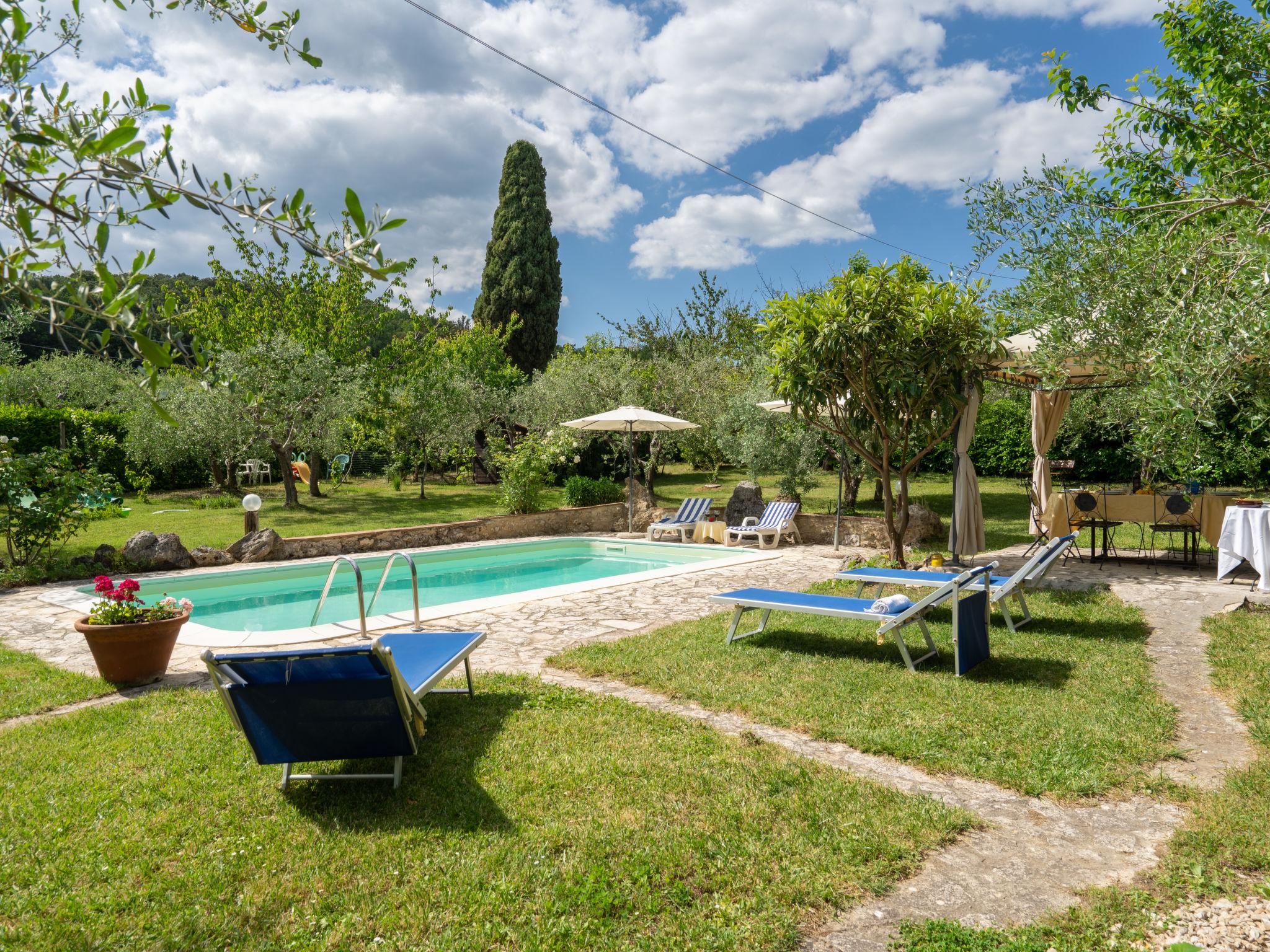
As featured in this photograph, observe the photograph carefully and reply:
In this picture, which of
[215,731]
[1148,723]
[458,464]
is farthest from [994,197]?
[458,464]

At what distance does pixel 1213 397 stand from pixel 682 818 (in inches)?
159

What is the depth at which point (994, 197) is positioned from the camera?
438 inches

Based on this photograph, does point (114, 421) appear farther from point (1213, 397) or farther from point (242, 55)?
point (1213, 397)

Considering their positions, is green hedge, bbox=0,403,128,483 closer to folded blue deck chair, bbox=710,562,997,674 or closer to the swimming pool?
the swimming pool

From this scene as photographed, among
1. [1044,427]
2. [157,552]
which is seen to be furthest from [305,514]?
[1044,427]

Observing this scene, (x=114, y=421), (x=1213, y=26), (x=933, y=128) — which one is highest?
(x=933, y=128)

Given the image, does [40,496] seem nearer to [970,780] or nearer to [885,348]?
[885,348]

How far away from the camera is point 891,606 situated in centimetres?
625

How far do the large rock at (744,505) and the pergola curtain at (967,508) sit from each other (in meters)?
5.48

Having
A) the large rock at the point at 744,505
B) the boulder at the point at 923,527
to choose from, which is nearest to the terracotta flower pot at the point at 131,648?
the boulder at the point at 923,527

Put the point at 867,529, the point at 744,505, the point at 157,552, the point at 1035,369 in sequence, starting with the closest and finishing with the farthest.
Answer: the point at 1035,369 → the point at 157,552 → the point at 867,529 → the point at 744,505

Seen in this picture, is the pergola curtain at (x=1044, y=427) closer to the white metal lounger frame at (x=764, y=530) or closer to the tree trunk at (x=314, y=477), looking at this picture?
the white metal lounger frame at (x=764, y=530)

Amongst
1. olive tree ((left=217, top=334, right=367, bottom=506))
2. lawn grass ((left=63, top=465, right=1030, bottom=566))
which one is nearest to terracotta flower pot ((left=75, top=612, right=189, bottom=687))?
lawn grass ((left=63, top=465, right=1030, bottom=566))

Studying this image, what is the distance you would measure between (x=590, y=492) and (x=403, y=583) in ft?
19.9
